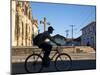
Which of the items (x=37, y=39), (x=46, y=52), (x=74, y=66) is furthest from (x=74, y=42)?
(x=37, y=39)

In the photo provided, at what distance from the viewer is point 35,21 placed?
3646 millimetres

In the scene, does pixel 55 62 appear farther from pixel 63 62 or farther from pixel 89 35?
pixel 89 35

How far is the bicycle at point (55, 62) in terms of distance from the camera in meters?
3.64

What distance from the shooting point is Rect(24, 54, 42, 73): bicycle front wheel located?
11.9 ft

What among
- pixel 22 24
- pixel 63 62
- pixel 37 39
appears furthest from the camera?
pixel 63 62

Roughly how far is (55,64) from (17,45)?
669 mm

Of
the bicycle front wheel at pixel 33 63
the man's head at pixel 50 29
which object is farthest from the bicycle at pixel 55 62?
the man's head at pixel 50 29

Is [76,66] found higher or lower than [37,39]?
lower

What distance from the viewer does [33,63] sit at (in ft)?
12.0

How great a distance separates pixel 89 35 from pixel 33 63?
1009mm

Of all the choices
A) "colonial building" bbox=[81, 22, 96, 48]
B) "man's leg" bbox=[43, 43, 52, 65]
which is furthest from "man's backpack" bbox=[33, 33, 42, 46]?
"colonial building" bbox=[81, 22, 96, 48]

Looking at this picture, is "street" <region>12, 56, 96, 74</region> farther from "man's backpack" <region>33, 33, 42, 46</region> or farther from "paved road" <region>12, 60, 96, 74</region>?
"man's backpack" <region>33, 33, 42, 46</region>

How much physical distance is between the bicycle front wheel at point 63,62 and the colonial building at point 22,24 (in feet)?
1.70

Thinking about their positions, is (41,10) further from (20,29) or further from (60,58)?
(60,58)
